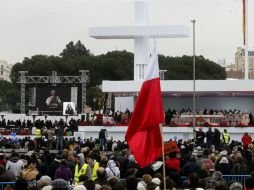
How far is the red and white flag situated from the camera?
37.0 ft

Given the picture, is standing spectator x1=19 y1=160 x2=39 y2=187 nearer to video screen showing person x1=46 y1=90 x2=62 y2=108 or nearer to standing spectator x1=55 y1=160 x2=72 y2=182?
standing spectator x1=55 y1=160 x2=72 y2=182

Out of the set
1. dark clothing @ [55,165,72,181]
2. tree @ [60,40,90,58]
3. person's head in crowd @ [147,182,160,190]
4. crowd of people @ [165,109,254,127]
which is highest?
tree @ [60,40,90,58]

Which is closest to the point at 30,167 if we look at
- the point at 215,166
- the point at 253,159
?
the point at 215,166

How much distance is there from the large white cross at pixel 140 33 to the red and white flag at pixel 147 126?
39.3 m

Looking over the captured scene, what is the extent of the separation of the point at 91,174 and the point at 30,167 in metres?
1.42

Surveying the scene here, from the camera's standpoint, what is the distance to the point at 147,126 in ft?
37.2

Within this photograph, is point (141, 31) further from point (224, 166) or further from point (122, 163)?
point (224, 166)

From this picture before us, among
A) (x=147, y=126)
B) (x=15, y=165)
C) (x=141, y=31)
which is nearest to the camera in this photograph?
(x=147, y=126)

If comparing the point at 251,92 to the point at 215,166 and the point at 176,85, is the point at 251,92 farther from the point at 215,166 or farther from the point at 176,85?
the point at 215,166

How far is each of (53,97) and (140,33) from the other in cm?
1577

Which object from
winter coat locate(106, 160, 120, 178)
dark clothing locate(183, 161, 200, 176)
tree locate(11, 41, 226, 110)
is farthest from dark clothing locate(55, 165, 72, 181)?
tree locate(11, 41, 226, 110)

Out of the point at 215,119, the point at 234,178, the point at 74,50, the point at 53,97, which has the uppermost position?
the point at 74,50

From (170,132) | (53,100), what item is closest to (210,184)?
(170,132)

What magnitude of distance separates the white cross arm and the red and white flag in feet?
129
